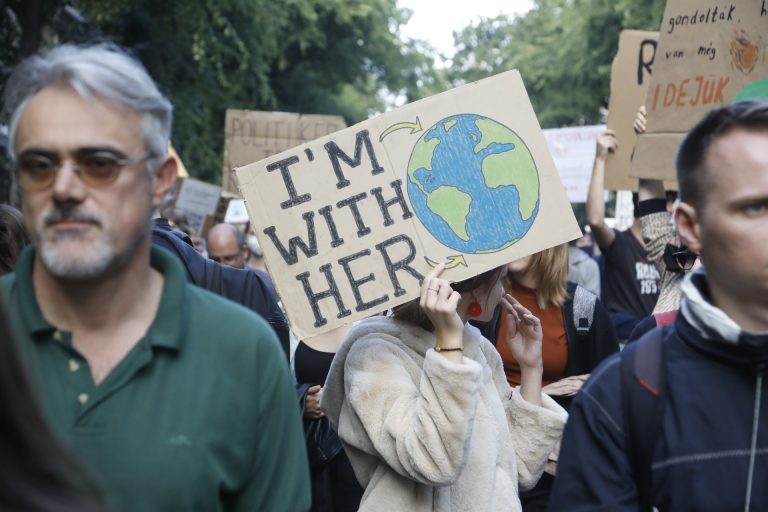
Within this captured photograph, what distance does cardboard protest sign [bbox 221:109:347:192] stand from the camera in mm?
10570

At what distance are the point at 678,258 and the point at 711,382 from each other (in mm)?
2481

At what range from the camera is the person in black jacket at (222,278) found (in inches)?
164

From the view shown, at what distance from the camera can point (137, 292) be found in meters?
2.36

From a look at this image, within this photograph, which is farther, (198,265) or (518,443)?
(198,265)

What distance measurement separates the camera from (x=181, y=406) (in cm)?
222

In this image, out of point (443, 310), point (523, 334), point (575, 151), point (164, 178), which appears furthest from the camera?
point (575, 151)

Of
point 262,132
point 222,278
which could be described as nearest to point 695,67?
point 222,278

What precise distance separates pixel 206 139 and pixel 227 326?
1706 centimetres

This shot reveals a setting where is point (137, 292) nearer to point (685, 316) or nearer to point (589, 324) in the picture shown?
point (685, 316)

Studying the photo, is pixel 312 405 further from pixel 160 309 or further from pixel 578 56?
pixel 578 56

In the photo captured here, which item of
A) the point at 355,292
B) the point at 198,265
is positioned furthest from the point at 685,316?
the point at 198,265

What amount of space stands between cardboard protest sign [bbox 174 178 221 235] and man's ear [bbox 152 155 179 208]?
33.9 ft

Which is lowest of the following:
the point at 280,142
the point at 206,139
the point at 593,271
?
the point at 206,139

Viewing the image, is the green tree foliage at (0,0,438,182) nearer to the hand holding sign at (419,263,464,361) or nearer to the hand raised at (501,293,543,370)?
the hand raised at (501,293,543,370)
